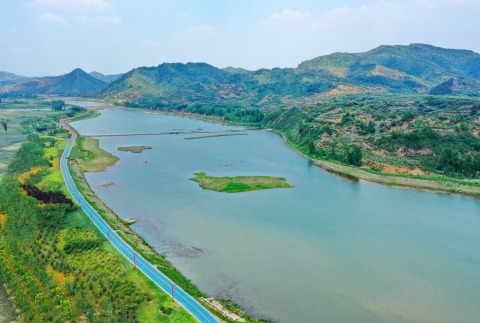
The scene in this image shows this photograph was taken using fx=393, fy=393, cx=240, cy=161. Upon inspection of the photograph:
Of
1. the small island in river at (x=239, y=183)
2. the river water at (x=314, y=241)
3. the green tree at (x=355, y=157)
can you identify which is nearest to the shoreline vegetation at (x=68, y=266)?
the river water at (x=314, y=241)

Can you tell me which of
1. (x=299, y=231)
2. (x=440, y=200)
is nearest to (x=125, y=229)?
(x=299, y=231)

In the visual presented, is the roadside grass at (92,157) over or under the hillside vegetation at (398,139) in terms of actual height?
under

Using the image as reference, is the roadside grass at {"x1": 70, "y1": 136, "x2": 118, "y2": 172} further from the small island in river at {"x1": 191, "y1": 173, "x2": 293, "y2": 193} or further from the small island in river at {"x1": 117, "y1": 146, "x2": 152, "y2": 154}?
the small island in river at {"x1": 191, "y1": 173, "x2": 293, "y2": 193}

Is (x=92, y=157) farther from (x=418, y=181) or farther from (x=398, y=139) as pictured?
(x=398, y=139)

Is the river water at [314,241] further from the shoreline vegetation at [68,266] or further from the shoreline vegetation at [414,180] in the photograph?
the shoreline vegetation at [68,266]

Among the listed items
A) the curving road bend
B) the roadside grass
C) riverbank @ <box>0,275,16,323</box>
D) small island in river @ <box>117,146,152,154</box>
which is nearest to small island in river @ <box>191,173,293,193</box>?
the curving road bend

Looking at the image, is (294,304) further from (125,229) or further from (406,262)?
(125,229)
